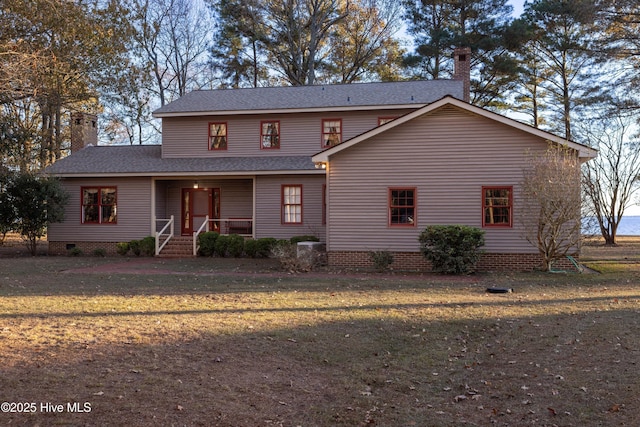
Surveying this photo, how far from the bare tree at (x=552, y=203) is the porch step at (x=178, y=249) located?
41.4ft

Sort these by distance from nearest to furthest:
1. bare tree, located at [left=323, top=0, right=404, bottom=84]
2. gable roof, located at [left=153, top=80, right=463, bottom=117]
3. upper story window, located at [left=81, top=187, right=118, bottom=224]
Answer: gable roof, located at [left=153, top=80, right=463, bottom=117], upper story window, located at [left=81, top=187, right=118, bottom=224], bare tree, located at [left=323, top=0, right=404, bottom=84]

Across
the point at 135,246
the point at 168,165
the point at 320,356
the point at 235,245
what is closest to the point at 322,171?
the point at 235,245

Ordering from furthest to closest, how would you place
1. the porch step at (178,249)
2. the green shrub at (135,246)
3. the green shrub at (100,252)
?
the green shrub at (100,252) → the green shrub at (135,246) → the porch step at (178,249)

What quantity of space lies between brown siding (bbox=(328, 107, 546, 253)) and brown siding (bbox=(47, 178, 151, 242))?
9187 mm

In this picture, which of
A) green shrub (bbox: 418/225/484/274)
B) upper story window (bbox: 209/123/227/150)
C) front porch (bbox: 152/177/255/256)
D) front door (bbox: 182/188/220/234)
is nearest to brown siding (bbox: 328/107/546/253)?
green shrub (bbox: 418/225/484/274)

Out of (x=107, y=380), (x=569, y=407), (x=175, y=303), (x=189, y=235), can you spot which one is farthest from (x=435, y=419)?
(x=189, y=235)

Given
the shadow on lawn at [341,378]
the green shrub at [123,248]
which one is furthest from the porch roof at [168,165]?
the shadow on lawn at [341,378]

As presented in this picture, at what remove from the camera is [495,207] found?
1683cm

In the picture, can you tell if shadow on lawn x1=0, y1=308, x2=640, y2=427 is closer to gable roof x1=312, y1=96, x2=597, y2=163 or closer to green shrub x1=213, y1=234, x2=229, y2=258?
gable roof x1=312, y1=96, x2=597, y2=163

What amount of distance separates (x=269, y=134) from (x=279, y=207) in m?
3.72

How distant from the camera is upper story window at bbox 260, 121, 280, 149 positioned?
23438mm

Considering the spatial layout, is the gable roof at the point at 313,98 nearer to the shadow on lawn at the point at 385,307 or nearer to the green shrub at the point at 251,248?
the green shrub at the point at 251,248

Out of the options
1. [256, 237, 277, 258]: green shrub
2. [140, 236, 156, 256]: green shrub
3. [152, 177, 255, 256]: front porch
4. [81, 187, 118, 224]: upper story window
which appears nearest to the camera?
[256, 237, 277, 258]: green shrub

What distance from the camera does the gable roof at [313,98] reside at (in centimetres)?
2275
